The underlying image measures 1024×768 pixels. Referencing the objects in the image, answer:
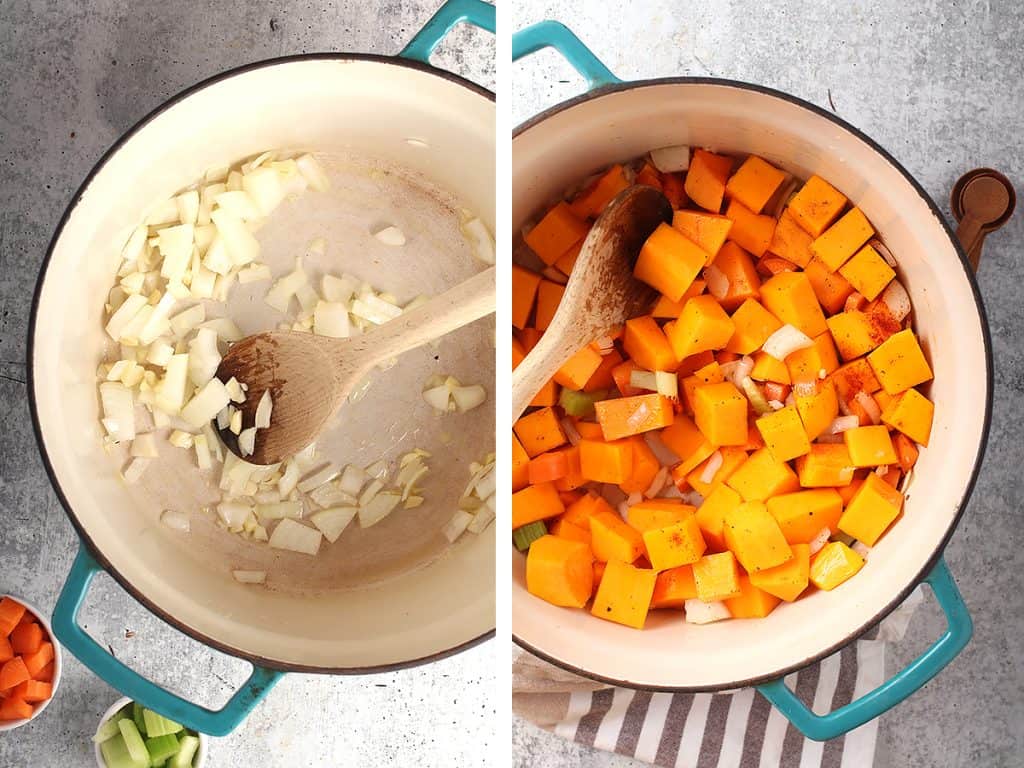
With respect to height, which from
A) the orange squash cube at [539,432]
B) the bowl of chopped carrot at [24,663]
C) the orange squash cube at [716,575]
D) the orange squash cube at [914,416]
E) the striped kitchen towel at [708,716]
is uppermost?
the orange squash cube at [539,432]

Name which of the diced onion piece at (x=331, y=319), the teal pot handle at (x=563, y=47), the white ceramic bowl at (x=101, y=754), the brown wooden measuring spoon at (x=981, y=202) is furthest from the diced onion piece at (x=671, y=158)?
the white ceramic bowl at (x=101, y=754)

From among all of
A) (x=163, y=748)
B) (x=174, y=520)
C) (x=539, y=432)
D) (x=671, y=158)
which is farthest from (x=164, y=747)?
(x=671, y=158)

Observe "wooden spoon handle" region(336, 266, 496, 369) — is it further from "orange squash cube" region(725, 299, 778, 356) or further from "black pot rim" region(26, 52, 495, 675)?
"orange squash cube" region(725, 299, 778, 356)

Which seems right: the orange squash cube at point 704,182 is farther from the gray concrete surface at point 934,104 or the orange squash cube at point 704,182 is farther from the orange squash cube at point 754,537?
the orange squash cube at point 754,537

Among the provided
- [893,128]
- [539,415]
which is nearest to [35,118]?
[539,415]

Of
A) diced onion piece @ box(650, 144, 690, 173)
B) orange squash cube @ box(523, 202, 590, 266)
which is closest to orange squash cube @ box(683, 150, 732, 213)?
diced onion piece @ box(650, 144, 690, 173)

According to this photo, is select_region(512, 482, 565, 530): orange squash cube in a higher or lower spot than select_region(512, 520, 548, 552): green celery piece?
higher
